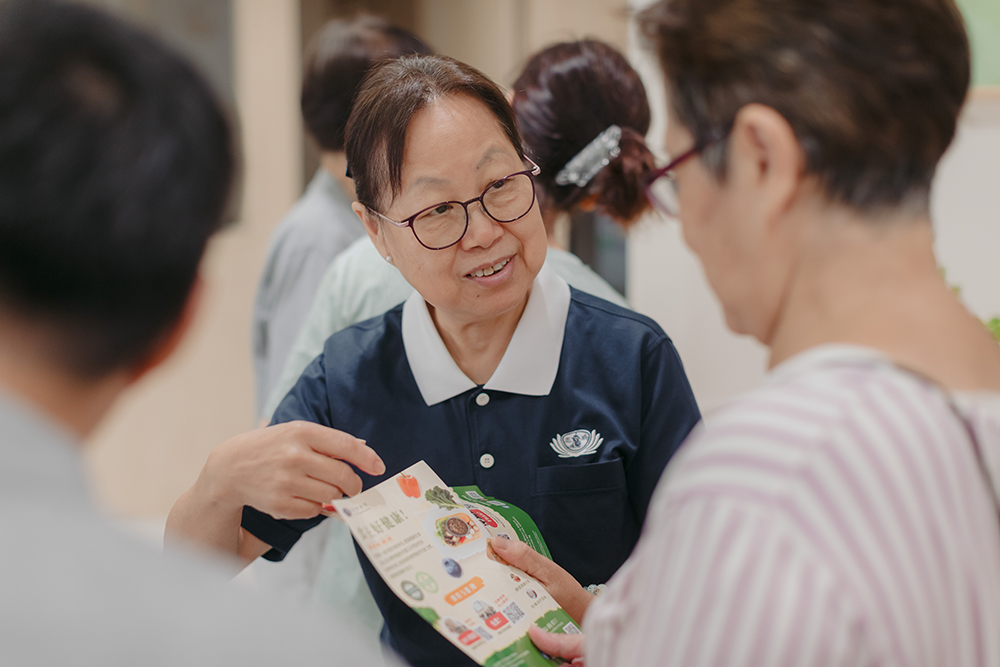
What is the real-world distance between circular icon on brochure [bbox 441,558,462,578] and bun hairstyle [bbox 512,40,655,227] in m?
0.96

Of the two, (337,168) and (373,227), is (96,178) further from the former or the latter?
(337,168)

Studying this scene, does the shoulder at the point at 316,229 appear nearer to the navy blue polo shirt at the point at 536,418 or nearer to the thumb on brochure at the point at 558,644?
the navy blue polo shirt at the point at 536,418

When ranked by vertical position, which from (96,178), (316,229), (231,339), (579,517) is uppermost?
(96,178)

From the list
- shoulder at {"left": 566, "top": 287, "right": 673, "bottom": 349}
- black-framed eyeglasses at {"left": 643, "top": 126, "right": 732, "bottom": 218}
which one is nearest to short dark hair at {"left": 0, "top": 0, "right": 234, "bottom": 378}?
black-framed eyeglasses at {"left": 643, "top": 126, "right": 732, "bottom": 218}

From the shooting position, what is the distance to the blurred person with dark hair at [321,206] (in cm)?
227

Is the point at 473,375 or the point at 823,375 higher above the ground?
the point at 823,375

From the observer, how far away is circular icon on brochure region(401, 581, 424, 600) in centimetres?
97

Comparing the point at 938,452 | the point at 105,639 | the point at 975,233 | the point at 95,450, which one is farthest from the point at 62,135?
the point at 95,450

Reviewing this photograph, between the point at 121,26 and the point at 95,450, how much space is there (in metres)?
3.45

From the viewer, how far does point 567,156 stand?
1.83 metres

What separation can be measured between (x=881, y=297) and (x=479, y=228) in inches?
25.9

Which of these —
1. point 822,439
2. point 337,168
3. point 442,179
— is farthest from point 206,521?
point 337,168

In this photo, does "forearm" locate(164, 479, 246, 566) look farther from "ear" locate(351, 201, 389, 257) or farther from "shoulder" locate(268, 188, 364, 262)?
"shoulder" locate(268, 188, 364, 262)

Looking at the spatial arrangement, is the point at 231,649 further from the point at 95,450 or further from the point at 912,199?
the point at 95,450
